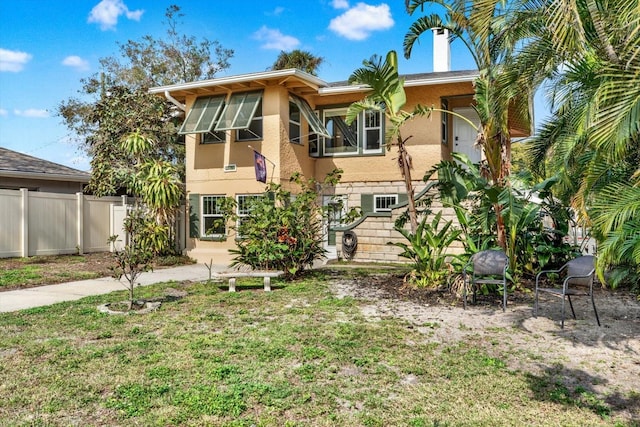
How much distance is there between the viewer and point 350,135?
57.2ft

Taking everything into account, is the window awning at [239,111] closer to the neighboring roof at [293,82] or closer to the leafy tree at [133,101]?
the neighboring roof at [293,82]

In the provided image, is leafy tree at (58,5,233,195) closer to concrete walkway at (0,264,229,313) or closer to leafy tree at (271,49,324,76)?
leafy tree at (271,49,324,76)

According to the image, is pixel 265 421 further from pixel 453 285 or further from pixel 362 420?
pixel 453 285

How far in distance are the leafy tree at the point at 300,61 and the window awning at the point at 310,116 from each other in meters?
11.8

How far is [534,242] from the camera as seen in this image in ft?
35.2

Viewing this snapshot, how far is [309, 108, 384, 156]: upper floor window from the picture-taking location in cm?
1708

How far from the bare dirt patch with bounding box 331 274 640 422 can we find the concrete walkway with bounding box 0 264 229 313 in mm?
4459

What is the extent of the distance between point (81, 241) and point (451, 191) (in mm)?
13356

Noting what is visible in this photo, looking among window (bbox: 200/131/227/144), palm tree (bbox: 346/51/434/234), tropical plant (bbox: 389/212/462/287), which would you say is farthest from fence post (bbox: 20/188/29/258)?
tropical plant (bbox: 389/212/462/287)

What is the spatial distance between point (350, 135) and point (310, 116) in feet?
5.76

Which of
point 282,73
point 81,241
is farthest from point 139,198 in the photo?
point 282,73

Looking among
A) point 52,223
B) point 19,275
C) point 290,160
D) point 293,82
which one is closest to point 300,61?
point 293,82

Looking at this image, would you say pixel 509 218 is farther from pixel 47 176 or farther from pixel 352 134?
pixel 47 176

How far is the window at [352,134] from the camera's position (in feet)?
Answer: 56.0
